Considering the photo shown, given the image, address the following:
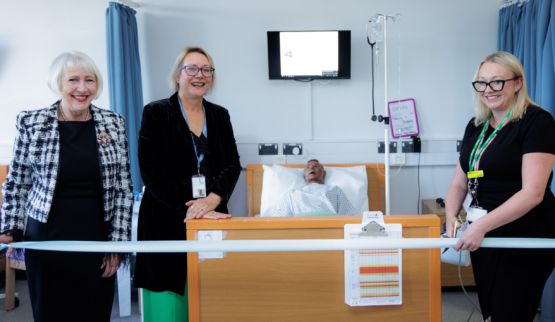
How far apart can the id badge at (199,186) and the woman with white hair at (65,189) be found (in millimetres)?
314

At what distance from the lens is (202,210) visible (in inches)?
73.9

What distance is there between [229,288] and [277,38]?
2779 millimetres

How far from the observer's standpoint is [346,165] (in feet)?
13.7

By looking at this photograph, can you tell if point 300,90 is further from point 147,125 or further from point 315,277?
point 315,277

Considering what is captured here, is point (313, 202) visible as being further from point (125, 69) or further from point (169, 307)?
point (125, 69)

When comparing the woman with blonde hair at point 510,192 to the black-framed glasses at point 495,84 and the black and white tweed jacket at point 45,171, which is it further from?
the black and white tweed jacket at point 45,171

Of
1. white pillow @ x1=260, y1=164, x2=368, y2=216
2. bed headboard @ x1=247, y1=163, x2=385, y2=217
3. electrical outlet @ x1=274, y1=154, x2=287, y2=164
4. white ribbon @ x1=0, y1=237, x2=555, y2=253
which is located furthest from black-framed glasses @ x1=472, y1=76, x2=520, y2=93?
electrical outlet @ x1=274, y1=154, x2=287, y2=164

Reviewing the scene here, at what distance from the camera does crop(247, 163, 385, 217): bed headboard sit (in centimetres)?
415

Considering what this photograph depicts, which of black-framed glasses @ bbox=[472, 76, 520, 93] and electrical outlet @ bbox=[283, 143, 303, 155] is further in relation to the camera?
electrical outlet @ bbox=[283, 143, 303, 155]

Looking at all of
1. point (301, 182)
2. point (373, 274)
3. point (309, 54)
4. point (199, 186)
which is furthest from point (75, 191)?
point (309, 54)

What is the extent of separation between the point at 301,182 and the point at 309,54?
1090 mm

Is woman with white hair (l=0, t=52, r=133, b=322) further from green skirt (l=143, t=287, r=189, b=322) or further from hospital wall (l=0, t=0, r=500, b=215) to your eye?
hospital wall (l=0, t=0, r=500, b=215)

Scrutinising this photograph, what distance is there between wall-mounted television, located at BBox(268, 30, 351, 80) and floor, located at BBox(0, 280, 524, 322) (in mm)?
1917

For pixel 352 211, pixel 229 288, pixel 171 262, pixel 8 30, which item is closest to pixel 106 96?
pixel 8 30
